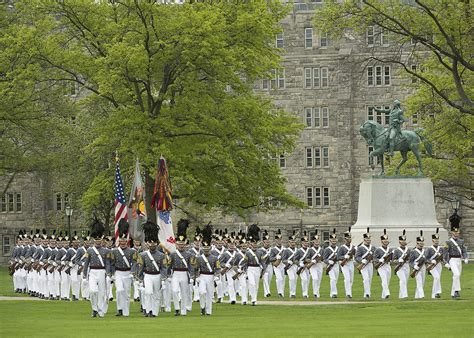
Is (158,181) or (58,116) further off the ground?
(58,116)

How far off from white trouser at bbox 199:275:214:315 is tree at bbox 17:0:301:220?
20981 millimetres

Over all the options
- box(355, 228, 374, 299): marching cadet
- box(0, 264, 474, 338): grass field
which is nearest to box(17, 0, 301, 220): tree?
box(355, 228, 374, 299): marching cadet

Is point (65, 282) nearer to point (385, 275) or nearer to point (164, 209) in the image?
point (164, 209)

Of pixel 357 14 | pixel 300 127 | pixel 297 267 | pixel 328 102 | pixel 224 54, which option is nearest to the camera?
pixel 357 14

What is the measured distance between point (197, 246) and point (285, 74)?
195 feet

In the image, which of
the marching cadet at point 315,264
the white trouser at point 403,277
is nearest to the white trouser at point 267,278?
the marching cadet at point 315,264

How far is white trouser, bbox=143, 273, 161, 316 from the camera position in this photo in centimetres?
3559

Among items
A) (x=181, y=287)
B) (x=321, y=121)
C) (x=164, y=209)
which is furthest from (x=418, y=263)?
(x=321, y=121)

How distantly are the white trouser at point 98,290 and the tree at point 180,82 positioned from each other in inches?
828

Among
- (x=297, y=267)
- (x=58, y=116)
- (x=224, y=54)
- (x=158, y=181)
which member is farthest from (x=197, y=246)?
(x=58, y=116)

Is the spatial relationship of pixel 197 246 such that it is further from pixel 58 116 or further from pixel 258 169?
pixel 58 116

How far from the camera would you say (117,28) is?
6025cm

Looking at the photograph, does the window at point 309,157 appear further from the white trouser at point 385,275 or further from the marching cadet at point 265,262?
the white trouser at point 385,275

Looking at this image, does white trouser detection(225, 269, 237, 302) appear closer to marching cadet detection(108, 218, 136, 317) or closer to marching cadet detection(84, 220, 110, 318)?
marching cadet detection(84, 220, 110, 318)
